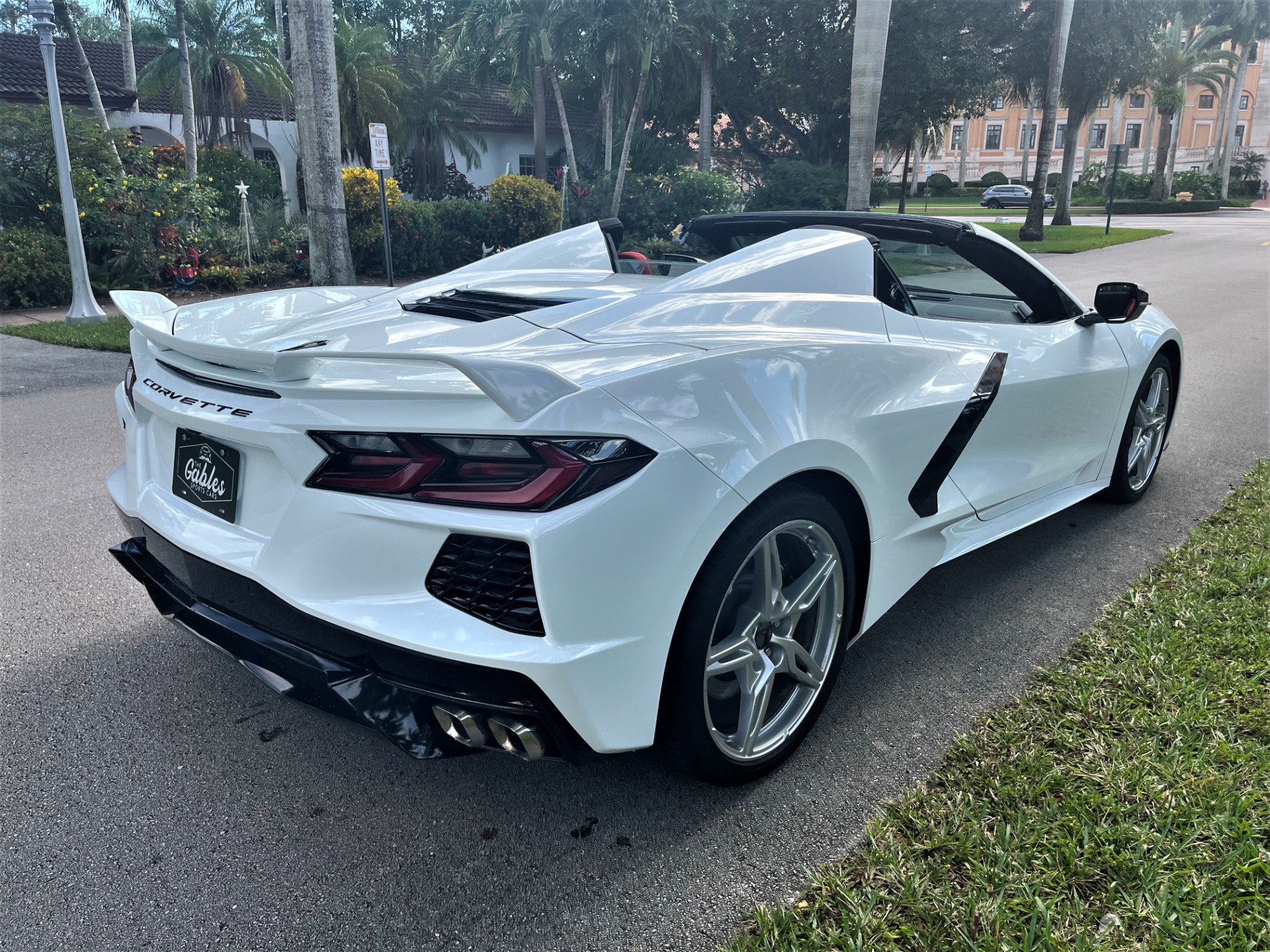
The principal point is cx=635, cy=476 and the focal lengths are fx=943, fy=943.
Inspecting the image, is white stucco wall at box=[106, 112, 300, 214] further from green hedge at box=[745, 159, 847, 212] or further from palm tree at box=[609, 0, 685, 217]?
green hedge at box=[745, 159, 847, 212]

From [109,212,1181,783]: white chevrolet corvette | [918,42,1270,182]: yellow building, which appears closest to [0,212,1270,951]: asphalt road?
[109,212,1181,783]: white chevrolet corvette

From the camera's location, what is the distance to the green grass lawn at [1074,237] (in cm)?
2456

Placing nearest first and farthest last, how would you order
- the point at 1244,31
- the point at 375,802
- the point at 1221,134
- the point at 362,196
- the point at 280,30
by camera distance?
the point at 375,802 < the point at 362,196 < the point at 280,30 < the point at 1244,31 < the point at 1221,134

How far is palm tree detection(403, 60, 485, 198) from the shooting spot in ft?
109

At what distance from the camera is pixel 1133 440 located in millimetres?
4637

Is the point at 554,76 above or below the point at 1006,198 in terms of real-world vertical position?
above

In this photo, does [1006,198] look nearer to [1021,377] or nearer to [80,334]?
[80,334]

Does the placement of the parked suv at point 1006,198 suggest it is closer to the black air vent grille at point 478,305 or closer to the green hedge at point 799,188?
the green hedge at point 799,188

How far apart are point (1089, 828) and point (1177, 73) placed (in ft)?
209

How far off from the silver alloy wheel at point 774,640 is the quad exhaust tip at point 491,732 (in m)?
0.47

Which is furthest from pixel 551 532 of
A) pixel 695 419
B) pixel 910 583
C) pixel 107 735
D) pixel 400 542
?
pixel 107 735

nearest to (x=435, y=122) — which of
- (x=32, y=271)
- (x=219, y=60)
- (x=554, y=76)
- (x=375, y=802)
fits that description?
(x=554, y=76)

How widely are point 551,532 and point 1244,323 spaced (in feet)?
41.5

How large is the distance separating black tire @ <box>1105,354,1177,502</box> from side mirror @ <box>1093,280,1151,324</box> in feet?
1.88
